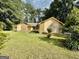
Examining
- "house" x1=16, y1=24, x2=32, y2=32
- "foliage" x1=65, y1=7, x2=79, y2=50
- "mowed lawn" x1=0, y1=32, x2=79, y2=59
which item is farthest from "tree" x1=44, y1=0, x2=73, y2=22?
"mowed lawn" x1=0, y1=32, x2=79, y2=59

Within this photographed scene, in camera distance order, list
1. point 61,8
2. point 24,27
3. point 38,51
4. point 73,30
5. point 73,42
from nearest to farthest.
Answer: point 38,51
point 73,42
point 73,30
point 61,8
point 24,27

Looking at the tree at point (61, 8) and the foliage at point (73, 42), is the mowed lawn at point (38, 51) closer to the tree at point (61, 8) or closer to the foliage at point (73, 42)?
the foliage at point (73, 42)

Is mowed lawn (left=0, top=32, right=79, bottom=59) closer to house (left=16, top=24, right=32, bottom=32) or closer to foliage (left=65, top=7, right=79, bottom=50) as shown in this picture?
foliage (left=65, top=7, right=79, bottom=50)

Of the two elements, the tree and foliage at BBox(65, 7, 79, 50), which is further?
the tree

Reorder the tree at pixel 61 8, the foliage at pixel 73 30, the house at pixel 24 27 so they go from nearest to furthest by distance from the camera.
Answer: the foliage at pixel 73 30 < the tree at pixel 61 8 < the house at pixel 24 27

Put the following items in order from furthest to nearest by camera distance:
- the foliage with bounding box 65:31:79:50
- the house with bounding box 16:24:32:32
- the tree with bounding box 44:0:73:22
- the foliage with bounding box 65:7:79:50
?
the house with bounding box 16:24:32:32 < the tree with bounding box 44:0:73:22 < the foliage with bounding box 65:7:79:50 < the foliage with bounding box 65:31:79:50

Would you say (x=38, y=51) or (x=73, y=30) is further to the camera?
(x=73, y=30)

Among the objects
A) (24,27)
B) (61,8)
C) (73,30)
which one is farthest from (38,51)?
(24,27)

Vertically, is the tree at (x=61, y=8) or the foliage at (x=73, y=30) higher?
the tree at (x=61, y=8)

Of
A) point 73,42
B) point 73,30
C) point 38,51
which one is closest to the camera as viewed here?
point 38,51

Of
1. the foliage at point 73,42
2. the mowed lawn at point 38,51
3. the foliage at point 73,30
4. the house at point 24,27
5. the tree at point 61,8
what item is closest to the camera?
the mowed lawn at point 38,51

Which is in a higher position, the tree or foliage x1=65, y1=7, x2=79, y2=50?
the tree

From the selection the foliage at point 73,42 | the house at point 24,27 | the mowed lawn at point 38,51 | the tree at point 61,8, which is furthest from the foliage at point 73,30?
the house at point 24,27

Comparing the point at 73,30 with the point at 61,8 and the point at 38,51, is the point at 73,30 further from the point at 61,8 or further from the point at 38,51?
the point at 61,8
